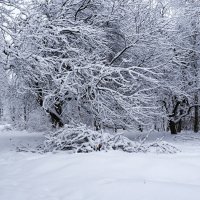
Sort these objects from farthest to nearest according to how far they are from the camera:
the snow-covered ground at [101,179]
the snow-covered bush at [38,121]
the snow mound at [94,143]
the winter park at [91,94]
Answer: the snow-covered bush at [38,121]
the snow mound at [94,143]
the winter park at [91,94]
the snow-covered ground at [101,179]

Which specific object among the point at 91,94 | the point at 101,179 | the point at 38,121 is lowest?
the point at 101,179

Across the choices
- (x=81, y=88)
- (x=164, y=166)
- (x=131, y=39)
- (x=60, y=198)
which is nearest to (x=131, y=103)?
(x=81, y=88)

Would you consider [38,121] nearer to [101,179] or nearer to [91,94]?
[91,94]

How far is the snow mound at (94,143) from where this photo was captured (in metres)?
9.31

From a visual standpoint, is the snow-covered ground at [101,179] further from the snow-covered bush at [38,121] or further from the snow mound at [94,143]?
the snow-covered bush at [38,121]

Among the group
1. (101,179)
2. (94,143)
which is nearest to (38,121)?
(94,143)

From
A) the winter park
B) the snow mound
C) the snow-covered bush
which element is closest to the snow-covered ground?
the winter park

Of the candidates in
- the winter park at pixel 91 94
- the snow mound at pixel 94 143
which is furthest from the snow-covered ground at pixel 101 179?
the snow mound at pixel 94 143

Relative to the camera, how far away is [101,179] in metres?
5.77

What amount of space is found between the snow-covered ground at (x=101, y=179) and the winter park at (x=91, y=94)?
0.7 inches

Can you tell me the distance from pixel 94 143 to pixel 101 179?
3.55 metres

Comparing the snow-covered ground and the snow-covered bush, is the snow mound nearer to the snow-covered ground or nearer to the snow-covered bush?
the snow-covered ground

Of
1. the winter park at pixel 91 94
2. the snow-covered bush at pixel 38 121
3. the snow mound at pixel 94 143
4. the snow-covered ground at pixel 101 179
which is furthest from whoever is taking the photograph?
the snow-covered bush at pixel 38 121

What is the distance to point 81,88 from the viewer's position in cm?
1177
